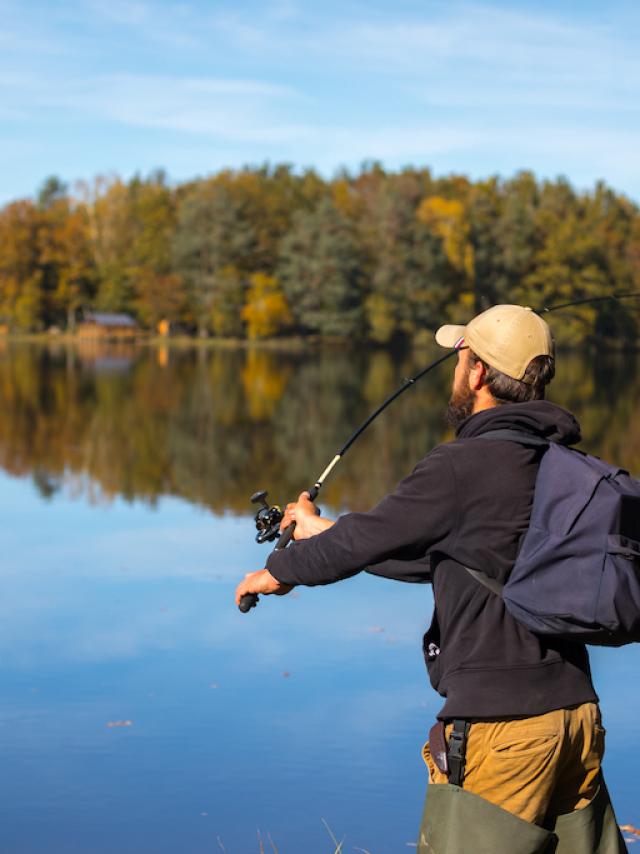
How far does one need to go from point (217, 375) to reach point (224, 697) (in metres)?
34.7

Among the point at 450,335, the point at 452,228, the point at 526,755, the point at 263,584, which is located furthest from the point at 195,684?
the point at 452,228

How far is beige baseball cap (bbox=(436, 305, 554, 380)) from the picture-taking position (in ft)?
8.87

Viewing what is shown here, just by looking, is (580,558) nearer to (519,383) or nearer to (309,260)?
(519,383)

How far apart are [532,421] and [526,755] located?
2.33ft

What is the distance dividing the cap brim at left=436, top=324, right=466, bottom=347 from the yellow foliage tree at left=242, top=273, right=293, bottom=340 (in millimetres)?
68005

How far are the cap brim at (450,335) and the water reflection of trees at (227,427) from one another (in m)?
10.9

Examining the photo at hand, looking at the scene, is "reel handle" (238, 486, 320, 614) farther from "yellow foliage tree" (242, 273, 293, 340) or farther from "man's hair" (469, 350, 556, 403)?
"yellow foliage tree" (242, 273, 293, 340)

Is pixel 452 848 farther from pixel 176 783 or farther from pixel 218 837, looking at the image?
pixel 176 783

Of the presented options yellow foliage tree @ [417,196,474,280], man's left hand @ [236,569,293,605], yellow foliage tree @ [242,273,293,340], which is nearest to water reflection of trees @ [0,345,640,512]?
man's left hand @ [236,569,293,605]

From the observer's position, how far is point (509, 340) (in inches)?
106

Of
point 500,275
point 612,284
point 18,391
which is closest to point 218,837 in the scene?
point 18,391

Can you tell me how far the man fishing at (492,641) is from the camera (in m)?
2.58

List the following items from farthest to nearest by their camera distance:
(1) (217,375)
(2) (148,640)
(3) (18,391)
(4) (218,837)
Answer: (1) (217,375), (3) (18,391), (2) (148,640), (4) (218,837)

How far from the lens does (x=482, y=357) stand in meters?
2.73
